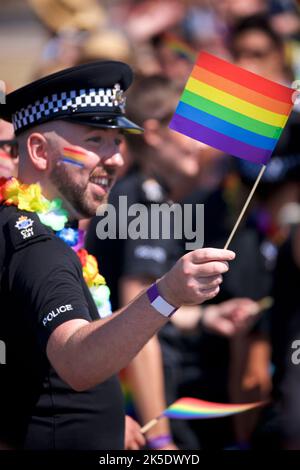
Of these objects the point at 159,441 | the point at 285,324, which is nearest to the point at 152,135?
the point at 285,324

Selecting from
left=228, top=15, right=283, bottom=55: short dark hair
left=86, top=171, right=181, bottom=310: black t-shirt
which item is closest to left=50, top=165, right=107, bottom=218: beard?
left=86, top=171, right=181, bottom=310: black t-shirt

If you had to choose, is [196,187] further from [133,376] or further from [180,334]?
[133,376]

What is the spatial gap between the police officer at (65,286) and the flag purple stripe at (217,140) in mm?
349

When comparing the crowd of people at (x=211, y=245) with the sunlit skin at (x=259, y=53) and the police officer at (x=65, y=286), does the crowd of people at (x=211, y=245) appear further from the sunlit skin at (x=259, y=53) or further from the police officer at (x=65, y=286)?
the police officer at (x=65, y=286)

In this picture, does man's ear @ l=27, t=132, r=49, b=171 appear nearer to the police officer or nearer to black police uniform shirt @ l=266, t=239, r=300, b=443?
the police officer

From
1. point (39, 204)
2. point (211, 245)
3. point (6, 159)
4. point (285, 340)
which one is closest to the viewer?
point (39, 204)

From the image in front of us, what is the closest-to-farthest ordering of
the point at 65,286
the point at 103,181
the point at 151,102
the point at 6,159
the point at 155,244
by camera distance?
1. the point at 65,286
2. the point at 103,181
3. the point at 6,159
4. the point at 155,244
5. the point at 151,102

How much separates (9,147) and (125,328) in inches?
50.7

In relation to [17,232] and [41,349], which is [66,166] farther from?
[41,349]

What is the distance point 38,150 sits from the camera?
Result: 12.0ft

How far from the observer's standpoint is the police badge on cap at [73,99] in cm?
365

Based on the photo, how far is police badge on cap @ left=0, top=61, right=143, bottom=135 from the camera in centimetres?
365
